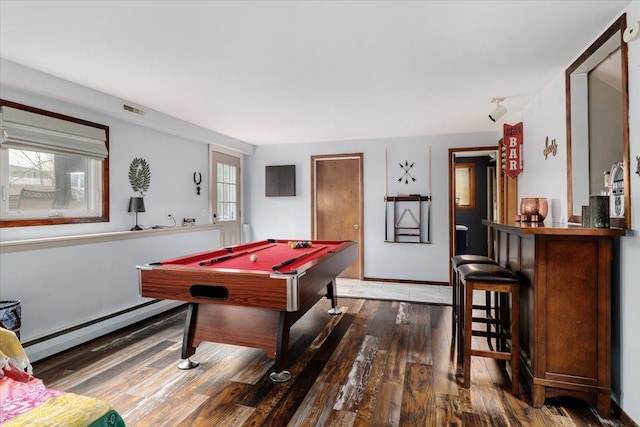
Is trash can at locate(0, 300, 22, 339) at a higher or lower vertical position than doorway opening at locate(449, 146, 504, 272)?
lower

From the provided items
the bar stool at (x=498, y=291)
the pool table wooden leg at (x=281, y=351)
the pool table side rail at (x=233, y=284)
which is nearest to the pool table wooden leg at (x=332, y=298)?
the pool table side rail at (x=233, y=284)

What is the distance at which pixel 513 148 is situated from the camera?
398 cm

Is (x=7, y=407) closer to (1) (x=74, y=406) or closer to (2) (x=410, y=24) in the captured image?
(1) (x=74, y=406)

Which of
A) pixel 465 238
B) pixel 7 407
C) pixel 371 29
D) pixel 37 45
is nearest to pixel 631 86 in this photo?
pixel 371 29

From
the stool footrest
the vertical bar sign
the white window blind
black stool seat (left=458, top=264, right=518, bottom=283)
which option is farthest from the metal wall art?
the white window blind

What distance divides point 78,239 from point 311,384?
8.06ft

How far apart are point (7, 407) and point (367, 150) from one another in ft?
16.7

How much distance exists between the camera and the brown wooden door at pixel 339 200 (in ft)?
18.7

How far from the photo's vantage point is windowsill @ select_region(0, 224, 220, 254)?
8.71 feet

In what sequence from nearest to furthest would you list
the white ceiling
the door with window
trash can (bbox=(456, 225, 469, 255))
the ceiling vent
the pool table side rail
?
the white ceiling, the pool table side rail, the ceiling vent, the door with window, trash can (bbox=(456, 225, 469, 255))

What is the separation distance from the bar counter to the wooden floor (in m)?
0.18

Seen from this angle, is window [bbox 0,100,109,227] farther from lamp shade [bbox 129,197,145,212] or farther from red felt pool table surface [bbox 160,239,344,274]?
red felt pool table surface [bbox 160,239,344,274]

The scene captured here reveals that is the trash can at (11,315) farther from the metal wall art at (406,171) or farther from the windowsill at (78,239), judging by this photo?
the metal wall art at (406,171)

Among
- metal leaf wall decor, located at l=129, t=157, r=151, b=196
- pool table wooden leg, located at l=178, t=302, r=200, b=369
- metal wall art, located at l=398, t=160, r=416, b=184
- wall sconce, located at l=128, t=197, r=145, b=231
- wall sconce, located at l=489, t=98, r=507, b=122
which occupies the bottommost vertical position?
pool table wooden leg, located at l=178, t=302, r=200, b=369
